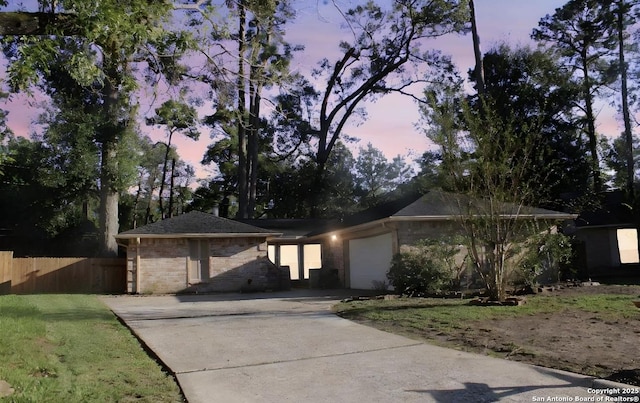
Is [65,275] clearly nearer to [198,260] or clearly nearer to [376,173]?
[198,260]

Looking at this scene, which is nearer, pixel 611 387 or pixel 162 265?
→ pixel 611 387

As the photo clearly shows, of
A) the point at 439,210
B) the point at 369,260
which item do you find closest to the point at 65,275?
the point at 369,260

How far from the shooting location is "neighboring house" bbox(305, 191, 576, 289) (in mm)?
16500

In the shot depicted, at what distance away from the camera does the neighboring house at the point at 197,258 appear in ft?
65.1

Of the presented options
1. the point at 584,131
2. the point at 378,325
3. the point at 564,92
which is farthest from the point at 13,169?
the point at 584,131

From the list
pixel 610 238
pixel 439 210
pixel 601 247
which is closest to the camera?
pixel 439 210

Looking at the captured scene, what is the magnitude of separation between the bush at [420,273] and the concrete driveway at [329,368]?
197 inches

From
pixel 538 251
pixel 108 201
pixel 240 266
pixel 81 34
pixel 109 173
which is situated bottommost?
pixel 240 266

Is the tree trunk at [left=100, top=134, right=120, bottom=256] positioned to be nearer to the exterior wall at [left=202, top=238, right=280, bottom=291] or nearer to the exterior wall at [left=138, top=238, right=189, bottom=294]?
the exterior wall at [left=138, top=238, right=189, bottom=294]

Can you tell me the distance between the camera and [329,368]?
6.39 metres

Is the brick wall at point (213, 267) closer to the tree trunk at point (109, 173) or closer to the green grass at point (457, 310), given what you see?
the tree trunk at point (109, 173)

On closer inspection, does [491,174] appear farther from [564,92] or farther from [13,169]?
[13,169]

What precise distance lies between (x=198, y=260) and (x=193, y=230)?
1258 millimetres

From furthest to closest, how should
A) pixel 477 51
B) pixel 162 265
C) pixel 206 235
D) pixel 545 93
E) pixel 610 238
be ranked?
pixel 545 93 < pixel 477 51 < pixel 610 238 < pixel 206 235 < pixel 162 265
